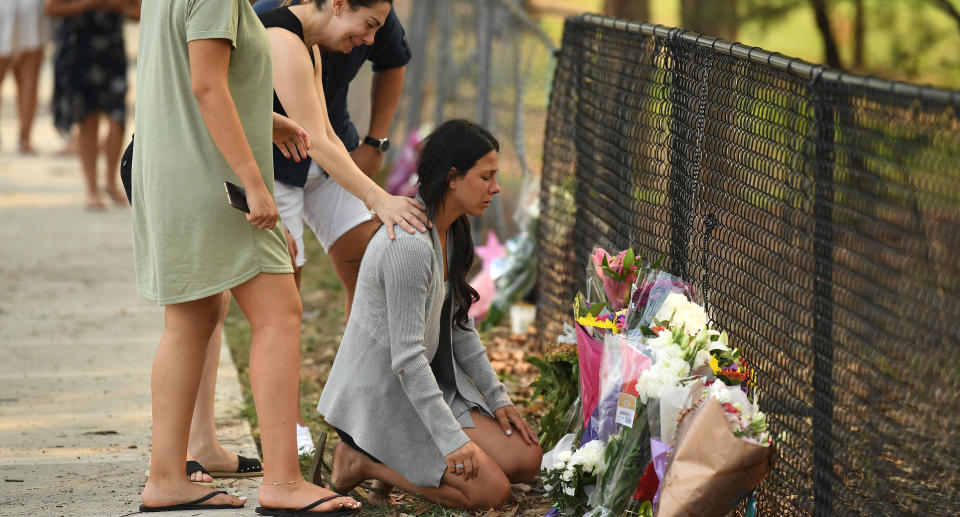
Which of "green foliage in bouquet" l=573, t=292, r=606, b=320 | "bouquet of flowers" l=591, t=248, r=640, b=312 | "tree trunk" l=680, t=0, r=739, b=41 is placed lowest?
"green foliage in bouquet" l=573, t=292, r=606, b=320

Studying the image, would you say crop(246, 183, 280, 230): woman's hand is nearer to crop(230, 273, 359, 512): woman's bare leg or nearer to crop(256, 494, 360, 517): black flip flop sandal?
crop(230, 273, 359, 512): woman's bare leg

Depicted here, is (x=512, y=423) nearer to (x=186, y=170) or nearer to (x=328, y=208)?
(x=328, y=208)

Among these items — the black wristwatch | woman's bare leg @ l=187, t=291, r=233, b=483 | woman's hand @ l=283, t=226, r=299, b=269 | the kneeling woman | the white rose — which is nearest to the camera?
the white rose

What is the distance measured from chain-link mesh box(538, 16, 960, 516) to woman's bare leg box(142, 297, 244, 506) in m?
1.46

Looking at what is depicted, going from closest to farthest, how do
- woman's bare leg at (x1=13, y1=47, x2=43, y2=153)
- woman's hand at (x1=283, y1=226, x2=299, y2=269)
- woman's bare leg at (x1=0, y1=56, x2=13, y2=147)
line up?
woman's hand at (x1=283, y1=226, x2=299, y2=269)
woman's bare leg at (x1=0, y1=56, x2=13, y2=147)
woman's bare leg at (x1=13, y1=47, x2=43, y2=153)

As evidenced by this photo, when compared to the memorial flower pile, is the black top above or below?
above

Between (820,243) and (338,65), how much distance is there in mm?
1949

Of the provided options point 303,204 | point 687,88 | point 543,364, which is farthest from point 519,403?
point 687,88

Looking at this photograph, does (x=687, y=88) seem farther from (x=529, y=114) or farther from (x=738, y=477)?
(x=529, y=114)

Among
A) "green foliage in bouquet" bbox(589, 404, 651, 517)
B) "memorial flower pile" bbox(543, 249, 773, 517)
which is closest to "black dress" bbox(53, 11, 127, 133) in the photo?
"memorial flower pile" bbox(543, 249, 773, 517)

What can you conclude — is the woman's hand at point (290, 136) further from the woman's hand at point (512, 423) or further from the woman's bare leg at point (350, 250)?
the woman's hand at point (512, 423)

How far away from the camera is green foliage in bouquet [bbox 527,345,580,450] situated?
3.96 m

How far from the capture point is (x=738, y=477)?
2.85 m

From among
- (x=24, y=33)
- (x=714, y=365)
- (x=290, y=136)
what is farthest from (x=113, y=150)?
(x=714, y=365)
